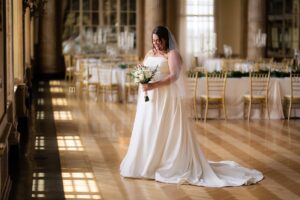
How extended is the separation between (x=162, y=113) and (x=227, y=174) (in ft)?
3.08

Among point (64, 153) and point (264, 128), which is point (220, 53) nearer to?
point (264, 128)

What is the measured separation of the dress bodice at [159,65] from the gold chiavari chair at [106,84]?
25.8 ft

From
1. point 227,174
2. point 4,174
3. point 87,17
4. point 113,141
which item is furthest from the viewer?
point 87,17

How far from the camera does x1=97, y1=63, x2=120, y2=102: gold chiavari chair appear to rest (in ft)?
49.6

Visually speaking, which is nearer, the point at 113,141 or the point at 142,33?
the point at 113,141

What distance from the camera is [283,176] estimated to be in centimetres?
722

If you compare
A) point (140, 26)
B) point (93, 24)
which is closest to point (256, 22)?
point (140, 26)

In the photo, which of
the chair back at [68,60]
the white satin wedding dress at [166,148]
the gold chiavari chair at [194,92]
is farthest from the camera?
the chair back at [68,60]

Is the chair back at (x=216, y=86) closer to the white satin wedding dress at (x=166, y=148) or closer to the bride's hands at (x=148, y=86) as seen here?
the white satin wedding dress at (x=166, y=148)

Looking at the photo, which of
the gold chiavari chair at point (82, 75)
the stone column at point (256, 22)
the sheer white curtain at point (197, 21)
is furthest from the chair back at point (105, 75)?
the sheer white curtain at point (197, 21)

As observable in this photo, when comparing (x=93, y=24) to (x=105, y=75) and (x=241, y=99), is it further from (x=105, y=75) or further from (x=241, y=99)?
(x=241, y=99)

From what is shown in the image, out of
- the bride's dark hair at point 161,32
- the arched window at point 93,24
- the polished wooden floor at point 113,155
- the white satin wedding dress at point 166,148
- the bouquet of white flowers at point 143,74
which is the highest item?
the arched window at point 93,24

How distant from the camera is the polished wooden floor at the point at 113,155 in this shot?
252 inches

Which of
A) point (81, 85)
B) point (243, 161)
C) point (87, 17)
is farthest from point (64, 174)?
point (87, 17)
